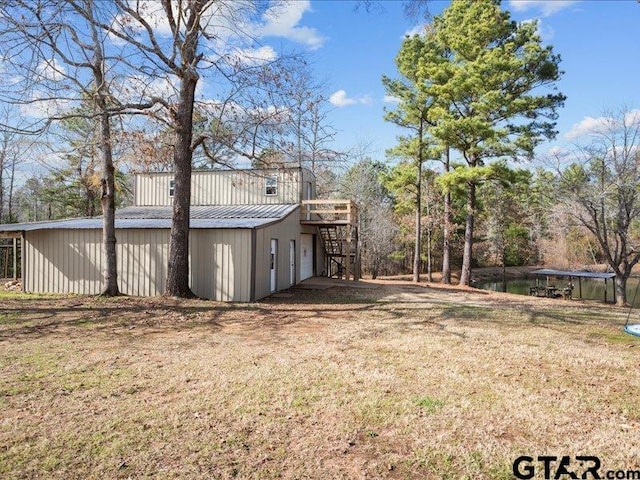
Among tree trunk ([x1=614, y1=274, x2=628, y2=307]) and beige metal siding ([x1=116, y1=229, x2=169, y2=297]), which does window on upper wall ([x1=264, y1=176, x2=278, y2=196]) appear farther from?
tree trunk ([x1=614, y1=274, x2=628, y2=307])

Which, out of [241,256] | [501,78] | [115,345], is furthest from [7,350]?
[501,78]

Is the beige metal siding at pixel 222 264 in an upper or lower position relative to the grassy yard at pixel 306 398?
upper

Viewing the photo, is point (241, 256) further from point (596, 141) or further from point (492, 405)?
point (596, 141)

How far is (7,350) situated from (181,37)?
7888mm

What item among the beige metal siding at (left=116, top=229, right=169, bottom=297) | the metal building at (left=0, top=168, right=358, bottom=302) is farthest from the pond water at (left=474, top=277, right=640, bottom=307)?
the beige metal siding at (left=116, top=229, right=169, bottom=297)

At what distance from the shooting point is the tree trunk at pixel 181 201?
427 inches

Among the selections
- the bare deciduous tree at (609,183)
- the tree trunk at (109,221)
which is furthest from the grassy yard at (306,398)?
the bare deciduous tree at (609,183)

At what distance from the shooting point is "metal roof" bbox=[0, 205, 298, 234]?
40.0 ft

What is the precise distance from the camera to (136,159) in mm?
11992

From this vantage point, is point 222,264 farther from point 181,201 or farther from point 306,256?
point 306,256

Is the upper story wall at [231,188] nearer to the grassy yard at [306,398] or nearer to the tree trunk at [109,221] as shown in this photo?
the tree trunk at [109,221]

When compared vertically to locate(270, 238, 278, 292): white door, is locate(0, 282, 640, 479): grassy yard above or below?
below

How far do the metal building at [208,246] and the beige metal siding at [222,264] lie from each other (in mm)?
28

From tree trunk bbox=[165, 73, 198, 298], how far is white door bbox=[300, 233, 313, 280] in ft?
21.4
